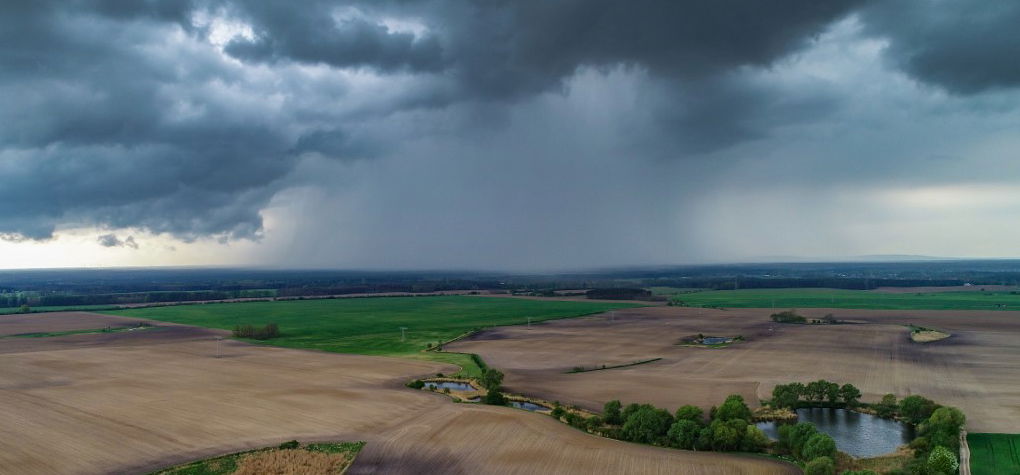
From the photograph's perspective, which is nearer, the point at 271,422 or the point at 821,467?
the point at 821,467

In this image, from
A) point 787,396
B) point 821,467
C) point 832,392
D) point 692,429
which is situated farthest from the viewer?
point 832,392

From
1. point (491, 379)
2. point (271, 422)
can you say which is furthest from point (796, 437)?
point (271, 422)

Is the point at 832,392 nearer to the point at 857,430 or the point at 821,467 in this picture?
the point at 857,430

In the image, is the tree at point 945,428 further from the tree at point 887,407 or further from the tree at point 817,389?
the tree at point 817,389

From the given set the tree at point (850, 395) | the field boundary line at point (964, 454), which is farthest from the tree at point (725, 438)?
the tree at point (850, 395)

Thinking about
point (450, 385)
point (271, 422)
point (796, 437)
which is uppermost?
point (796, 437)
